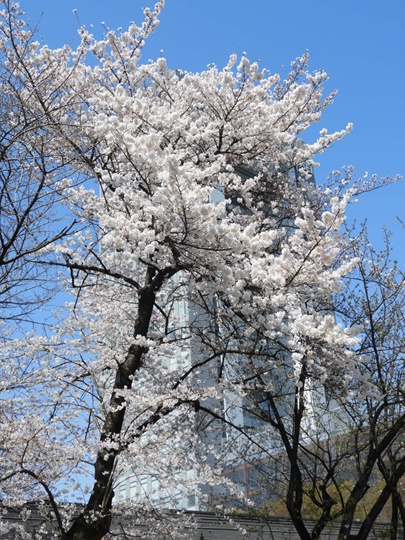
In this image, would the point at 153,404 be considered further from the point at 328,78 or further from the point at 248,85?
the point at 328,78

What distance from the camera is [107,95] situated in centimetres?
809

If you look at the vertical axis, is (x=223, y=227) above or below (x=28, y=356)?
above

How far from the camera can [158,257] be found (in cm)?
734

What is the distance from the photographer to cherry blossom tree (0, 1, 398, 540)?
22.2 feet

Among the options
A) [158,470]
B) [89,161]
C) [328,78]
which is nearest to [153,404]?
[158,470]

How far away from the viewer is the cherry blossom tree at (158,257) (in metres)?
6.78

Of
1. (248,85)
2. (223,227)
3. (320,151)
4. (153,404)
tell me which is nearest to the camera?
(223,227)

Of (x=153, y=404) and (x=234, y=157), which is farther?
(x=234, y=157)

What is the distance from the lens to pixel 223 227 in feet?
21.0

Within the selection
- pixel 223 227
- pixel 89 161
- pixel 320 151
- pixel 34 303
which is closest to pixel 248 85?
pixel 320 151

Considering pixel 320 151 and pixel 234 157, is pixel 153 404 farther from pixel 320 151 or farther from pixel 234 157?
pixel 320 151

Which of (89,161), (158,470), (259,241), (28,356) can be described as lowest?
(158,470)

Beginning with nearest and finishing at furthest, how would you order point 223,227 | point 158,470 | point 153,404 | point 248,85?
point 223,227, point 153,404, point 158,470, point 248,85

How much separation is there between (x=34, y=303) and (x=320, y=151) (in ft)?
17.1
